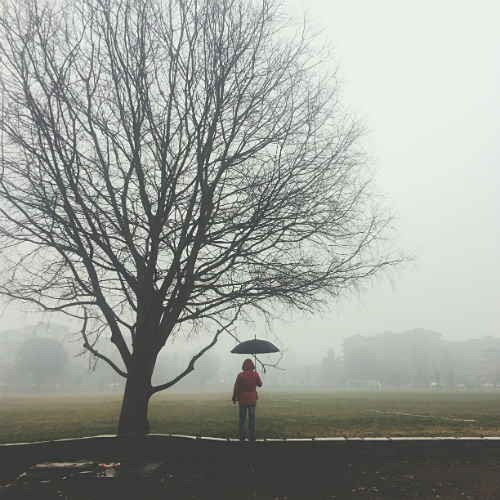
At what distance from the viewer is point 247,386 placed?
34.3 ft

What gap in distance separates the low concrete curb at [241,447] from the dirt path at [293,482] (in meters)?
0.19

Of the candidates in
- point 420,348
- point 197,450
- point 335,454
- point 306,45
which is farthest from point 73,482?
point 420,348

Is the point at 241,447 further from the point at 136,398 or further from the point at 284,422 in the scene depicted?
the point at 284,422

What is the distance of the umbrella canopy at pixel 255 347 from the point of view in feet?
40.8

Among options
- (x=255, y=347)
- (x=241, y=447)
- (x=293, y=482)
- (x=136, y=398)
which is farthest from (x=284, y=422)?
(x=293, y=482)

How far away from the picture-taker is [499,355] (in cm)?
17562

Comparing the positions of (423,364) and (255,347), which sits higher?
(423,364)

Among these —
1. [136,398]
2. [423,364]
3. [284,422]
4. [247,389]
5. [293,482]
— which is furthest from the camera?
[423,364]

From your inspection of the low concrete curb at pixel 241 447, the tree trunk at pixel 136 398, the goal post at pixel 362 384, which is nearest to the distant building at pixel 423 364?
the goal post at pixel 362 384

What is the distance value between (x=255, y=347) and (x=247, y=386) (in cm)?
220

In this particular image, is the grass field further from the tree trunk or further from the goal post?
the goal post

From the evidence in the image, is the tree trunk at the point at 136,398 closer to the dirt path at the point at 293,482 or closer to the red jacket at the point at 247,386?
the dirt path at the point at 293,482

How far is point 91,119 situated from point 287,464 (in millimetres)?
7845

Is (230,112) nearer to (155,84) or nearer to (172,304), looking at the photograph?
(155,84)
